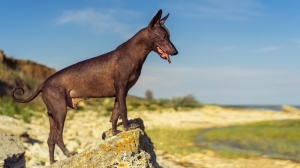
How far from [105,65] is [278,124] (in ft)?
59.9

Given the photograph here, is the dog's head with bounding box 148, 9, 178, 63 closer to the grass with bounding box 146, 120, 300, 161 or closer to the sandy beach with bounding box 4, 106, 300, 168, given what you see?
the sandy beach with bounding box 4, 106, 300, 168

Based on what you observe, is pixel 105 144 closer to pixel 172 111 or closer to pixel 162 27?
pixel 162 27

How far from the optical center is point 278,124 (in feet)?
78.8

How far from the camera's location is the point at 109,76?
24.0 feet

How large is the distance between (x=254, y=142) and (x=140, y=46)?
11874 millimetres

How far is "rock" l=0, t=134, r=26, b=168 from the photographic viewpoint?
9.06m

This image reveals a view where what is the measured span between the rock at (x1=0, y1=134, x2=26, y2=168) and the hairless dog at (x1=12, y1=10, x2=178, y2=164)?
2064 millimetres

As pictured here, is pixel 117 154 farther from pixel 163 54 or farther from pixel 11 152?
pixel 11 152

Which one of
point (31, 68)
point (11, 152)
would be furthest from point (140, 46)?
point (31, 68)

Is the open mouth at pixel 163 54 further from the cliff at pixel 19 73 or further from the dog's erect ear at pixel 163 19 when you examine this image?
the cliff at pixel 19 73

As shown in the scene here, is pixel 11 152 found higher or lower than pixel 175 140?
higher

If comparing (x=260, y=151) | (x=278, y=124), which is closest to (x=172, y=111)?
(x=278, y=124)

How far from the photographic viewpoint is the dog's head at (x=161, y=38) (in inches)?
281

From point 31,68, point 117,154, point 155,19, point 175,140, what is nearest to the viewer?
point 117,154
